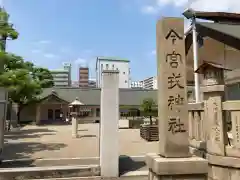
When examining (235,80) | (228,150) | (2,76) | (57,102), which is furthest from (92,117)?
(228,150)

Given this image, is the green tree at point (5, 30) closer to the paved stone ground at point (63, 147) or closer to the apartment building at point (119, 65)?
the paved stone ground at point (63, 147)

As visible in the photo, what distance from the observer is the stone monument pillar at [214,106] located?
4.88 m

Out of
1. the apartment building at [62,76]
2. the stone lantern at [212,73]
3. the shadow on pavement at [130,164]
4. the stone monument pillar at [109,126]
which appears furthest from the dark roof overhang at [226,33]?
the apartment building at [62,76]

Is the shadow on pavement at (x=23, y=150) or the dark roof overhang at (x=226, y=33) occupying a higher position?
the dark roof overhang at (x=226, y=33)

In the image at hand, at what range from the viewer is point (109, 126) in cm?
616

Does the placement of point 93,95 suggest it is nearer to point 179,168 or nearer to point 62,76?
point 179,168

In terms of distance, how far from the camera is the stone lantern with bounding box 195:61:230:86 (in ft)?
15.8

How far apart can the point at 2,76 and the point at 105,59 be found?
221 ft

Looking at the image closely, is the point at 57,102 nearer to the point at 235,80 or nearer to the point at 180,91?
the point at 235,80

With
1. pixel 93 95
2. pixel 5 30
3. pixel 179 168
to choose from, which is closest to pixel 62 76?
pixel 93 95

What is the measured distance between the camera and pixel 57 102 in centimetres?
2967

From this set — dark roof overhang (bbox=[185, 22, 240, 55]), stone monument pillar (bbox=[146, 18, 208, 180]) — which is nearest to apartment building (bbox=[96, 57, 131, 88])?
dark roof overhang (bbox=[185, 22, 240, 55])

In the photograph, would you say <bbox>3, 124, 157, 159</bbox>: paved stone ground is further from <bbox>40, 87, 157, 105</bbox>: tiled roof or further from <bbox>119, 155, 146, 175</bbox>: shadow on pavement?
<bbox>40, 87, 157, 105</bbox>: tiled roof

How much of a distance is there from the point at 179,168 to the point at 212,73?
227 cm
